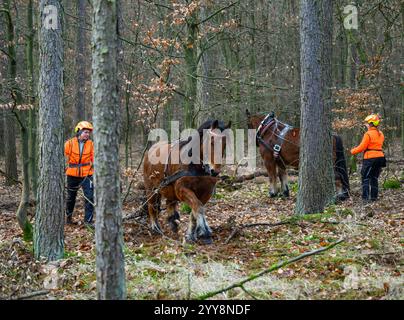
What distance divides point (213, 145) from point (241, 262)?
198cm

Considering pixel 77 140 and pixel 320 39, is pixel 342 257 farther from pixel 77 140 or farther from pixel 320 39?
pixel 77 140

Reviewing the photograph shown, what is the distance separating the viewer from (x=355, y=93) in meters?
15.1

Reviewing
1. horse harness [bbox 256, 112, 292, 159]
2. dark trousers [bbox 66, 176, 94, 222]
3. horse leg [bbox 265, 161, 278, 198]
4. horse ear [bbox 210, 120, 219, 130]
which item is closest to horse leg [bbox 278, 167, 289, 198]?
horse leg [bbox 265, 161, 278, 198]

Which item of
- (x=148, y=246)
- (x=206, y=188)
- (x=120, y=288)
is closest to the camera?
(x=120, y=288)

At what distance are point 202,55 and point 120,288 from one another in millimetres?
8897

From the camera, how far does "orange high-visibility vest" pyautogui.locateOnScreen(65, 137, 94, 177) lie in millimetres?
10477

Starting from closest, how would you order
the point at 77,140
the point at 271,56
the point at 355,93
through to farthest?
the point at 77,140 < the point at 355,93 < the point at 271,56

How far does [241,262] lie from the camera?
7.02 metres

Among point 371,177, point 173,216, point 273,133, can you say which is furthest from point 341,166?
point 173,216

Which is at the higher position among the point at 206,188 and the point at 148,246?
the point at 206,188

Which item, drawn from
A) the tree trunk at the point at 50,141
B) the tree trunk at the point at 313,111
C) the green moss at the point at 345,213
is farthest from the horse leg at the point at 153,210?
the green moss at the point at 345,213

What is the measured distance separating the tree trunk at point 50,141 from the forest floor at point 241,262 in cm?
36
